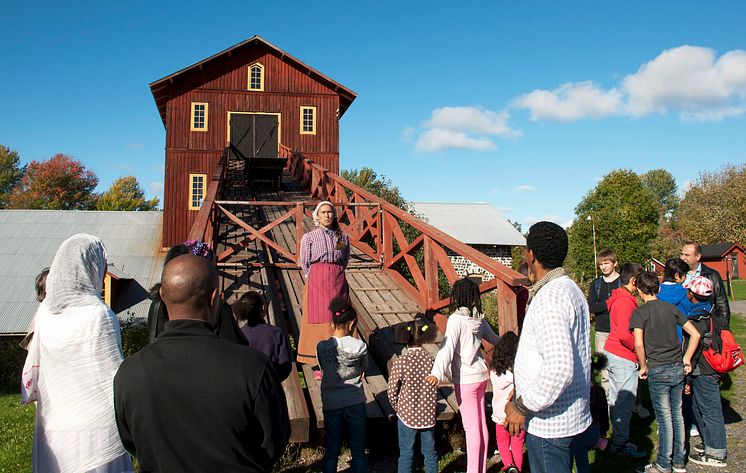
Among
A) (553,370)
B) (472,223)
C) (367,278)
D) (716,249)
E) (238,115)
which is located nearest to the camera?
(553,370)

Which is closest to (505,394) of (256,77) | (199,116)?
(199,116)

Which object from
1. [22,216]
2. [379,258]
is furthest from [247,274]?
[22,216]

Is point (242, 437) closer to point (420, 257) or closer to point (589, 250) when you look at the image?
point (420, 257)

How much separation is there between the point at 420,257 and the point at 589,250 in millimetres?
28993

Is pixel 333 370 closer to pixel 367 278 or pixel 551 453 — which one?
pixel 551 453

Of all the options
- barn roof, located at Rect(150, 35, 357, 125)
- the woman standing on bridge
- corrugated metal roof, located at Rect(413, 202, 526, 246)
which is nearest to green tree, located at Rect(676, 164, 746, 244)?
corrugated metal roof, located at Rect(413, 202, 526, 246)

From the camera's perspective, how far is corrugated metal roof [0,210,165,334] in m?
17.6

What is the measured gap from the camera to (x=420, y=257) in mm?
15266

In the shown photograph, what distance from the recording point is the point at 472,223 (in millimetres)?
34594

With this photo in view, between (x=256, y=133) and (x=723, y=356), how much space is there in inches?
656

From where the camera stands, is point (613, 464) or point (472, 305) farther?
point (613, 464)

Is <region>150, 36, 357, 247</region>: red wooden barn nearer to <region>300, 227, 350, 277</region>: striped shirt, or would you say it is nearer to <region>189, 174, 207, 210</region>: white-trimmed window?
<region>189, 174, 207, 210</region>: white-trimmed window

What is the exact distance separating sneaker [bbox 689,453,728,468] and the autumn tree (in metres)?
50.8

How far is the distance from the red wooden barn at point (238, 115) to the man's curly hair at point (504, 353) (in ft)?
50.9
